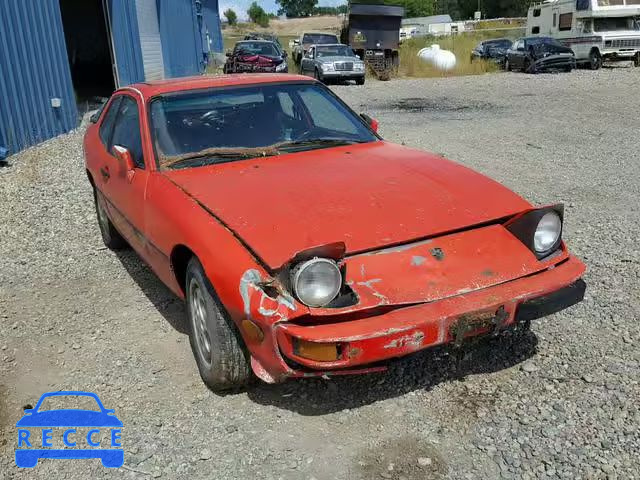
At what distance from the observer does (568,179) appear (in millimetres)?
6945

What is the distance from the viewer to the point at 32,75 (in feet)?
31.9

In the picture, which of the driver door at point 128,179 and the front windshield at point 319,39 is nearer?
the driver door at point 128,179

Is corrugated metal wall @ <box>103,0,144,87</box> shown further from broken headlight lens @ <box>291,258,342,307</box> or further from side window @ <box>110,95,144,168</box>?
Answer: broken headlight lens @ <box>291,258,342,307</box>

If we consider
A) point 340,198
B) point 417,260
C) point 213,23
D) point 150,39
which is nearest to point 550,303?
point 417,260

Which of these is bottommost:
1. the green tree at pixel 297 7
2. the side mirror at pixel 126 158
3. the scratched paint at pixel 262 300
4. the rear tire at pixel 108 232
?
the rear tire at pixel 108 232

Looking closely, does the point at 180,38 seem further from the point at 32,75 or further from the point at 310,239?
the point at 310,239

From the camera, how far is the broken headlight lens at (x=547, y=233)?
9.57 feet

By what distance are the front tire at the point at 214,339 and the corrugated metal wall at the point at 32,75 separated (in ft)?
22.8

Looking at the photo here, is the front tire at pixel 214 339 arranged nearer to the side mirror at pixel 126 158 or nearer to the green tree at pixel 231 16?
the side mirror at pixel 126 158

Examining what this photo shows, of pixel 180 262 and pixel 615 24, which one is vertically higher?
pixel 615 24

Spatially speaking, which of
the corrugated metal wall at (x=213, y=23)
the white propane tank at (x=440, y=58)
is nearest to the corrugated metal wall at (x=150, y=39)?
the white propane tank at (x=440, y=58)

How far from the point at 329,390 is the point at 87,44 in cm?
1932

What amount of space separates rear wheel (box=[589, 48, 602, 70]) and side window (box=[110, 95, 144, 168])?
953 inches

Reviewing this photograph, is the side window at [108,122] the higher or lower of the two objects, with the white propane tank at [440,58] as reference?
higher
